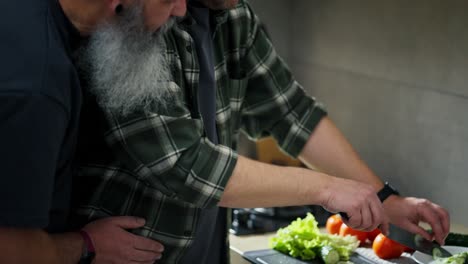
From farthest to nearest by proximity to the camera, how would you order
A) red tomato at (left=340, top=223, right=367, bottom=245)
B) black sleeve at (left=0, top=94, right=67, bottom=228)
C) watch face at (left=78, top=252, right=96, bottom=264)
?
red tomato at (left=340, top=223, right=367, bottom=245)
watch face at (left=78, top=252, right=96, bottom=264)
black sleeve at (left=0, top=94, right=67, bottom=228)

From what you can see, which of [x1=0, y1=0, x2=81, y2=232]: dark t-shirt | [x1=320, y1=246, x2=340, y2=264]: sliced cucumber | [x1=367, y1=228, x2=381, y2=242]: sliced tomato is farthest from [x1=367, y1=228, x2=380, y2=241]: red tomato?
[x1=0, y1=0, x2=81, y2=232]: dark t-shirt

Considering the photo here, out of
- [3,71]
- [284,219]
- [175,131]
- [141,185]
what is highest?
[3,71]

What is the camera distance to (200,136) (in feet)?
4.13

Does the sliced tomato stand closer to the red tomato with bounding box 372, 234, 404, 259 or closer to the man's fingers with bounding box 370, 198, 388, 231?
the red tomato with bounding box 372, 234, 404, 259

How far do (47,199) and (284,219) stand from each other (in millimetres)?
947

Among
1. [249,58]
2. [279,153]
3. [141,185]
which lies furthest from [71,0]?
[279,153]

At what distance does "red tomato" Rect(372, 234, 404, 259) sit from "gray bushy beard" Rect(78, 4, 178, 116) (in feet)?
2.14

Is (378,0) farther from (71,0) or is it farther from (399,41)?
(71,0)

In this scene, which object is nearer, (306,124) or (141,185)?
(141,185)

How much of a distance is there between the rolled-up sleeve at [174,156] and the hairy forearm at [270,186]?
0.09 feet

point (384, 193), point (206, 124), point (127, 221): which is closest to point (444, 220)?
point (384, 193)

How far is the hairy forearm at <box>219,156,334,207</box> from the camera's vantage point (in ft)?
4.21

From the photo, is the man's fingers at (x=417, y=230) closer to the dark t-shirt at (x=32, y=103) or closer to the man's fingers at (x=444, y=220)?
the man's fingers at (x=444, y=220)

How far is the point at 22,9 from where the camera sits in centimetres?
111
